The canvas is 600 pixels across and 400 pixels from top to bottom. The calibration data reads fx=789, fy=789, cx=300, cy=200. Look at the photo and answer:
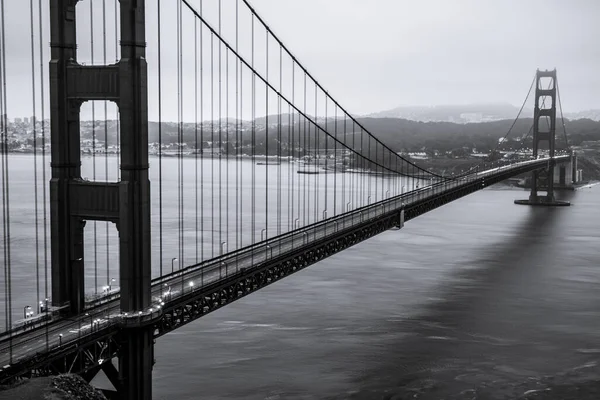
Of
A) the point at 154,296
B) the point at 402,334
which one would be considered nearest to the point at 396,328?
the point at 402,334

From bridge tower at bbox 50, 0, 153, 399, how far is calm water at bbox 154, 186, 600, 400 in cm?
359

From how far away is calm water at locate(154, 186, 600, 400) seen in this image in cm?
1739

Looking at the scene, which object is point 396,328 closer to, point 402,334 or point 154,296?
point 402,334

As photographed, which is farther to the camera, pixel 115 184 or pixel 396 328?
pixel 396 328

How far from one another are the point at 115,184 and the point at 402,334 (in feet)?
36.2

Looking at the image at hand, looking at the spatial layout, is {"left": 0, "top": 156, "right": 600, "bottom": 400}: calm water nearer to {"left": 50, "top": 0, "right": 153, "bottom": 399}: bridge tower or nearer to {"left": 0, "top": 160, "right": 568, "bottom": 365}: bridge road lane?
{"left": 0, "top": 160, "right": 568, "bottom": 365}: bridge road lane

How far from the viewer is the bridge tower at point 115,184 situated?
1311 centimetres

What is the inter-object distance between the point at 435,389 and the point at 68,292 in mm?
8187

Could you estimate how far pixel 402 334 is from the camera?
21781mm

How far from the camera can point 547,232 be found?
48031 mm

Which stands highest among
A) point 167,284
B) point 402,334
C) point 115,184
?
point 115,184

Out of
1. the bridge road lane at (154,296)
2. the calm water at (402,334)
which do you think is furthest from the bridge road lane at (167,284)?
the calm water at (402,334)

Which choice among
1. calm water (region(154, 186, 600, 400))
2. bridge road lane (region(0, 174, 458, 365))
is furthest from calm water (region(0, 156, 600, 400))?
bridge road lane (region(0, 174, 458, 365))

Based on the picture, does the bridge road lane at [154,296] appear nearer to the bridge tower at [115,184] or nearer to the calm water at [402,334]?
the bridge tower at [115,184]
